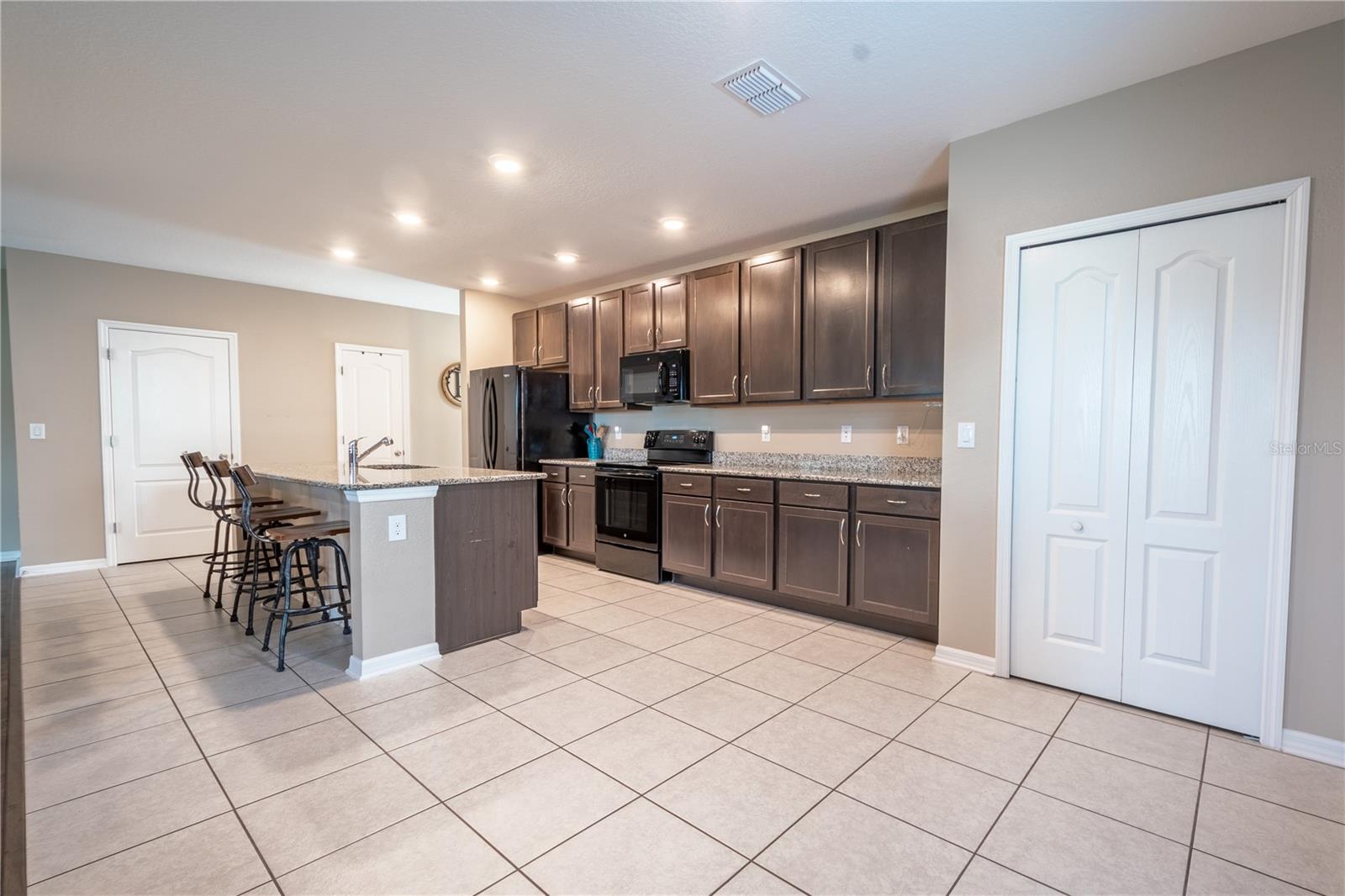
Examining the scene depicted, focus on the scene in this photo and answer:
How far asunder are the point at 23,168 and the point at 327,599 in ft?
→ 9.66

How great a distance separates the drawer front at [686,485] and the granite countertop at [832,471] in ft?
0.14

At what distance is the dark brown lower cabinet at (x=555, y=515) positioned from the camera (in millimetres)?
5297

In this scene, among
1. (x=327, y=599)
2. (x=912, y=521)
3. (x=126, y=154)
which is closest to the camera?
(x=126, y=154)

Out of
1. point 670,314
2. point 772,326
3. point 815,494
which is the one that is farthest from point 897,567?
point 670,314

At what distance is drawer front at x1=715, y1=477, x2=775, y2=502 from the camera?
385 cm

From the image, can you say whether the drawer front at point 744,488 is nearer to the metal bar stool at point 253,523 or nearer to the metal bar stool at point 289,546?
the metal bar stool at point 289,546

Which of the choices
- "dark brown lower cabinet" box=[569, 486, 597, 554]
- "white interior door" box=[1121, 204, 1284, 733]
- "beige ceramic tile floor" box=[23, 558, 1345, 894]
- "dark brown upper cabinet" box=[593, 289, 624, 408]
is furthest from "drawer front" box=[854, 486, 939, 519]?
"dark brown upper cabinet" box=[593, 289, 624, 408]

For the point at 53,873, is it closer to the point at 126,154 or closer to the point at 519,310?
the point at 126,154

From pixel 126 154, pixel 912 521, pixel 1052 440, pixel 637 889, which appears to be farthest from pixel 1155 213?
pixel 126 154

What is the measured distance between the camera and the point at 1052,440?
2666mm

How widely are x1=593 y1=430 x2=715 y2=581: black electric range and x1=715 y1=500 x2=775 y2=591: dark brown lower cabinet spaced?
0.58m

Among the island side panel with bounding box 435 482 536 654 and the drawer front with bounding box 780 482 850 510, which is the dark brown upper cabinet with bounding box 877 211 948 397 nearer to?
the drawer front with bounding box 780 482 850 510

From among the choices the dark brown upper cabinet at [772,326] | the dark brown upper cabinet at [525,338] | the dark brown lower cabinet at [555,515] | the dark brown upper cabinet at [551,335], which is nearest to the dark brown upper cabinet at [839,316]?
the dark brown upper cabinet at [772,326]

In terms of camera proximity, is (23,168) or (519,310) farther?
(519,310)
